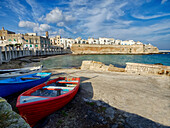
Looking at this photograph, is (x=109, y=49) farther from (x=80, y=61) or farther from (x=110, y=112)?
(x=110, y=112)

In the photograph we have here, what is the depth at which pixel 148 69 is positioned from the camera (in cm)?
1198

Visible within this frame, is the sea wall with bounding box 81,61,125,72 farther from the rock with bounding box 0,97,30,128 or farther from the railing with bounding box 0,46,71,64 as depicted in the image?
the railing with bounding box 0,46,71,64

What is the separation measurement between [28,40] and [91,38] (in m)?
68.0

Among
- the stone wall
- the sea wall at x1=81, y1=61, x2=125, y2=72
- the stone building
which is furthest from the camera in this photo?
the stone building

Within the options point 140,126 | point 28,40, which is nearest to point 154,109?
point 140,126

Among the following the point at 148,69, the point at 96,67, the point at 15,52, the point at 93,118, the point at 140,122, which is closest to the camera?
the point at 140,122

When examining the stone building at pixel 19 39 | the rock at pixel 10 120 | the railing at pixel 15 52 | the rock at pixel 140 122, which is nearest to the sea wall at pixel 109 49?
the railing at pixel 15 52

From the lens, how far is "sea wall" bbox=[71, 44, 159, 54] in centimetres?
7994

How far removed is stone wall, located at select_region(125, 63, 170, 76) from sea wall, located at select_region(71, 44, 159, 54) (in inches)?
2698

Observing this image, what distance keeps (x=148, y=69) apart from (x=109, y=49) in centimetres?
7432

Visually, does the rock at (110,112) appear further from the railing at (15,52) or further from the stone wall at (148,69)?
the railing at (15,52)

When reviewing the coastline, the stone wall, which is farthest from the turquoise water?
the coastline

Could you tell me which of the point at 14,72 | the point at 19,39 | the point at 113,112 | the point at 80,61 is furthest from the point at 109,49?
the point at 113,112

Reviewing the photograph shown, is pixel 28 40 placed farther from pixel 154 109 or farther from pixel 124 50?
pixel 124 50
